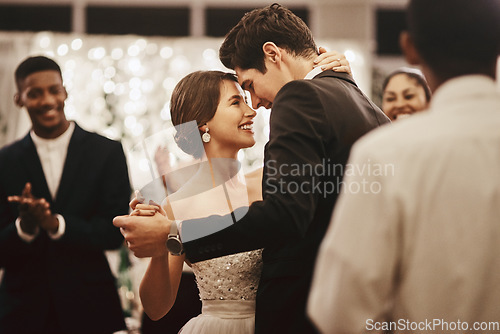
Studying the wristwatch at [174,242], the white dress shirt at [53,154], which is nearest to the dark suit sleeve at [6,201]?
the white dress shirt at [53,154]

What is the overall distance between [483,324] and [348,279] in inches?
11.0

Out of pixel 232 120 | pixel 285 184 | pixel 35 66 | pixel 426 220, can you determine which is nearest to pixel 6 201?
pixel 35 66

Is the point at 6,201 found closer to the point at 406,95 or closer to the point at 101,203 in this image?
the point at 101,203

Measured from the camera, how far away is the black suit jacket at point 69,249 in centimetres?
279

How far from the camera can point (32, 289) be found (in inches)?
111

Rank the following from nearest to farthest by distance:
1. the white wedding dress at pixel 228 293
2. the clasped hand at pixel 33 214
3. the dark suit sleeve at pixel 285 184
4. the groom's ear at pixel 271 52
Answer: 1. the dark suit sleeve at pixel 285 184
2. the groom's ear at pixel 271 52
3. the white wedding dress at pixel 228 293
4. the clasped hand at pixel 33 214

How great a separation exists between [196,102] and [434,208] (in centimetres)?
143

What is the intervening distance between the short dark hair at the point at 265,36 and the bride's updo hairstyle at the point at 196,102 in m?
0.25

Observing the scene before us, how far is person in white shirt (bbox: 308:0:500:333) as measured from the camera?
3.44ft

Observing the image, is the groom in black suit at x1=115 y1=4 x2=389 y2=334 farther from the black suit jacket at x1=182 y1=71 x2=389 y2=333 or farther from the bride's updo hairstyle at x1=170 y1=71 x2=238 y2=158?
the bride's updo hairstyle at x1=170 y1=71 x2=238 y2=158

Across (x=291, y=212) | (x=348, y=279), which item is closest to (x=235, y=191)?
(x=291, y=212)

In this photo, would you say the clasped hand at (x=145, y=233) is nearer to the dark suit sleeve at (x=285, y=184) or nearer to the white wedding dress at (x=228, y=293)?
the dark suit sleeve at (x=285, y=184)

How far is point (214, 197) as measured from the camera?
235 centimetres

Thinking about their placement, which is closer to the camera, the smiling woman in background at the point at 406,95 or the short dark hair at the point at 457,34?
the short dark hair at the point at 457,34
